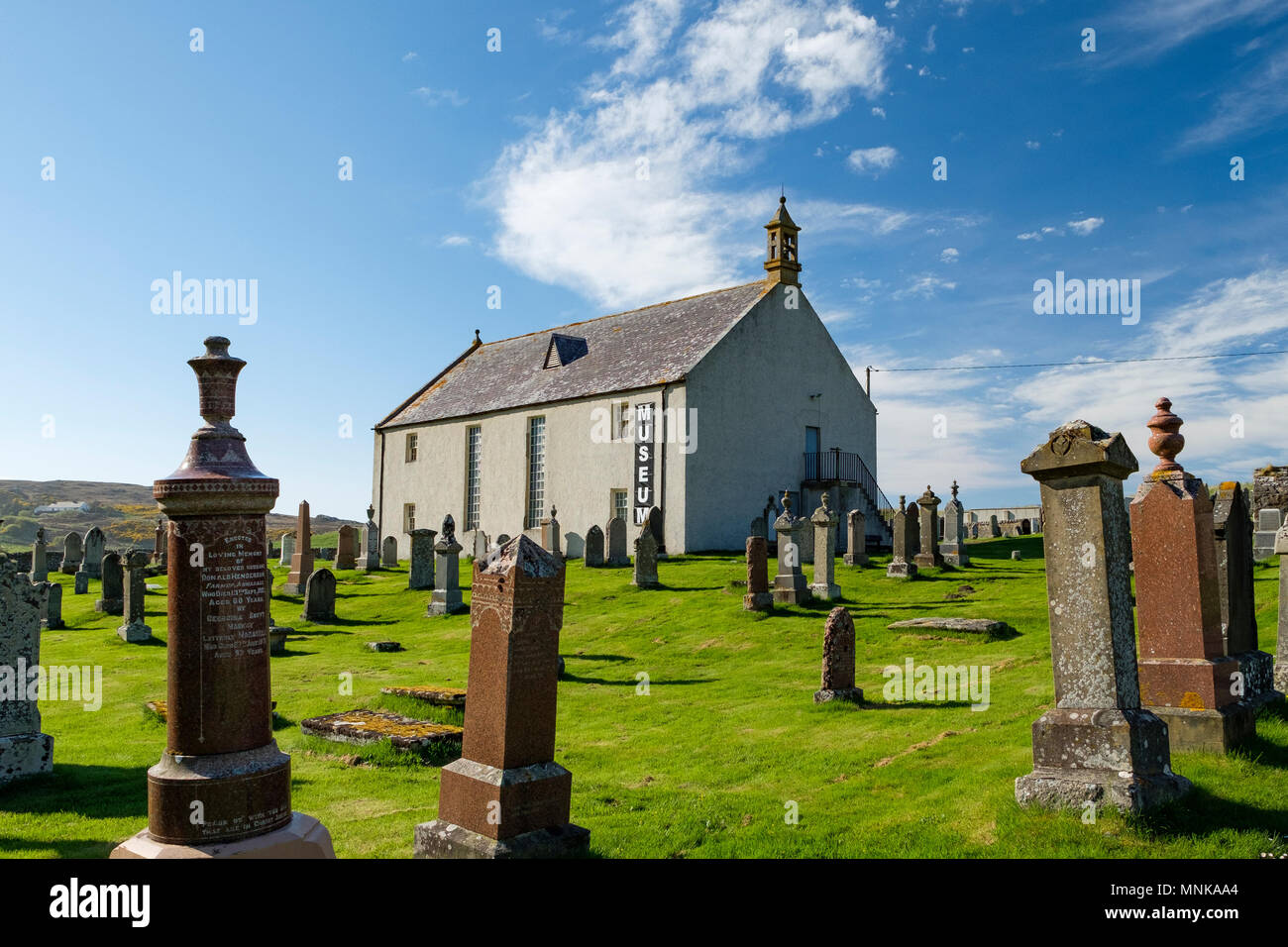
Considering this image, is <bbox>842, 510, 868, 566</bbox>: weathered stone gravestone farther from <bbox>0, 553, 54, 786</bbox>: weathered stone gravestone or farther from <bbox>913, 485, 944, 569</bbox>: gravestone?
<bbox>0, 553, 54, 786</bbox>: weathered stone gravestone

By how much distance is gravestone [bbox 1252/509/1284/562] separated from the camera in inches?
814

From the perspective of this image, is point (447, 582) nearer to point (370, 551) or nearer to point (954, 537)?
point (370, 551)

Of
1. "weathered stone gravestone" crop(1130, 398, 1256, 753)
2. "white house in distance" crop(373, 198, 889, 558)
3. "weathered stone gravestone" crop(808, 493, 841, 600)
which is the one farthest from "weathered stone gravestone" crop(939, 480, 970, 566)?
"weathered stone gravestone" crop(1130, 398, 1256, 753)

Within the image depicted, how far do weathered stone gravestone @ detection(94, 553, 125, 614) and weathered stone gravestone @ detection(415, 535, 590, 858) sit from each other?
19.9 metres

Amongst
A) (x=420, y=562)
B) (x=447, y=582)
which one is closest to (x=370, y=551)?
(x=420, y=562)

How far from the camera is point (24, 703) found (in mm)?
8586

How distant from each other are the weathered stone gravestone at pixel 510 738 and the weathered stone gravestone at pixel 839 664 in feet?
18.8

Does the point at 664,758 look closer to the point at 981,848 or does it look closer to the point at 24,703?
the point at 981,848

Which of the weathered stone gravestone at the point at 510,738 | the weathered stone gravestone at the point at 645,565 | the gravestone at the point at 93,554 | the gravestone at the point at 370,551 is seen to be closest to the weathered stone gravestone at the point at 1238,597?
the weathered stone gravestone at the point at 510,738

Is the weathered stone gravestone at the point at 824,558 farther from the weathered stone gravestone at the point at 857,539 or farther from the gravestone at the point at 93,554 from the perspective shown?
the gravestone at the point at 93,554

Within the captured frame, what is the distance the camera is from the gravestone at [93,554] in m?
28.0

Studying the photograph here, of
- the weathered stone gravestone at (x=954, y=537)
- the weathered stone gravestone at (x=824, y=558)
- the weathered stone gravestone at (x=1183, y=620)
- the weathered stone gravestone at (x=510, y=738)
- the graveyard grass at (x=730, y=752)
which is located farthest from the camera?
the weathered stone gravestone at (x=954, y=537)

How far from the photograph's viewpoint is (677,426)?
94.2ft
